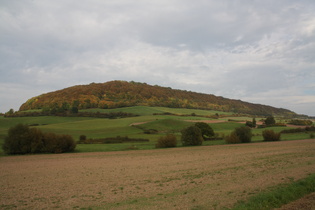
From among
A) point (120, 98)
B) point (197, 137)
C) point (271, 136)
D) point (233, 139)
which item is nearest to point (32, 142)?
point (197, 137)

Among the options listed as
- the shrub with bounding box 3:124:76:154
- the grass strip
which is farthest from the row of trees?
the grass strip

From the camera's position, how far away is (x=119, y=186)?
16734mm

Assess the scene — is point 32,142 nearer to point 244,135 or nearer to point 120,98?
point 244,135

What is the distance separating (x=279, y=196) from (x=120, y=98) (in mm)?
133023

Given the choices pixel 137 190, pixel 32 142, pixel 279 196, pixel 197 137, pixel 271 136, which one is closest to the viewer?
pixel 279 196

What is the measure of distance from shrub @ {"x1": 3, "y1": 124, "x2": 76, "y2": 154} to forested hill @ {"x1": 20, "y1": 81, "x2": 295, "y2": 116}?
71814mm

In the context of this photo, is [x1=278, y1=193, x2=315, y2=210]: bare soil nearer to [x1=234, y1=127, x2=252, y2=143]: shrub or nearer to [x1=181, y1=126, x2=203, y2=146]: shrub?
[x1=181, y1=126, x2=203, y2=146]: shrub

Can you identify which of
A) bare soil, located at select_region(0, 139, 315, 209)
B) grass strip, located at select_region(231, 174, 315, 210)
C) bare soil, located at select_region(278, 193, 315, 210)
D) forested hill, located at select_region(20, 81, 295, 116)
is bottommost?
bare soil, located at select_region(0, 139, 315, 209)

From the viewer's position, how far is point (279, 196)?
11078 mm

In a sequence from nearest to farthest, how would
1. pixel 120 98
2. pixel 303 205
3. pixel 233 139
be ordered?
pixel 303 205 → pixel 233 139 → pixel 120 98

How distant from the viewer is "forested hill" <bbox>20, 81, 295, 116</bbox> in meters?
123

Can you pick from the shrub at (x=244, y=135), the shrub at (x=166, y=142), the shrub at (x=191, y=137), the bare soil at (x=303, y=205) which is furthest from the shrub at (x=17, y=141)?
the shrub at (x=244, y=135)

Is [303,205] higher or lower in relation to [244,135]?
lower

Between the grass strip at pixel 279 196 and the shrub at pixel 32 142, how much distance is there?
38.8m
